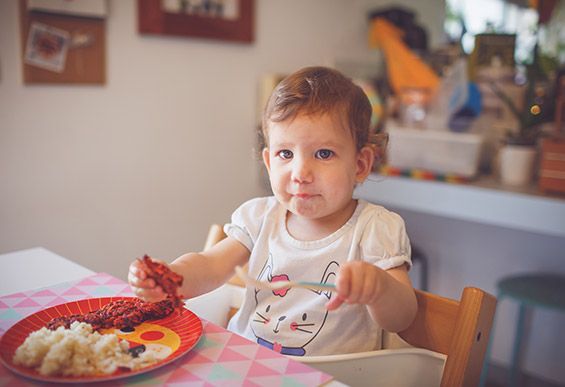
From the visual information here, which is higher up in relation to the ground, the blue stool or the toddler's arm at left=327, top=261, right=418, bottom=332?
the toddler's arm at left=327, top=261, right=418, bottom=332

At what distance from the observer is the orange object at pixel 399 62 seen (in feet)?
7.24

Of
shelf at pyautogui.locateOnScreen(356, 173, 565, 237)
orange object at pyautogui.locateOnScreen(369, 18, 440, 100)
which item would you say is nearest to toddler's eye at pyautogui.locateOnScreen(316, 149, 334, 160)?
shelf at pyautogui.locateOnScreen(356, 173, 565, 237)

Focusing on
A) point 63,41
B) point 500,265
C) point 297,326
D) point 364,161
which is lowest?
point 500,265

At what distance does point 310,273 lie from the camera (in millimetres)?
915

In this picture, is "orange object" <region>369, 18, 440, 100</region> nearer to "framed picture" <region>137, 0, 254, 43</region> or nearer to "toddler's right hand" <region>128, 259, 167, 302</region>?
"framed picture" <region>137, 0, 254, 43</region>

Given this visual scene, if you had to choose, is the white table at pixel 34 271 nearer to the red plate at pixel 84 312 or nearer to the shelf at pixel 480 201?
the red plate at pixel 84 312

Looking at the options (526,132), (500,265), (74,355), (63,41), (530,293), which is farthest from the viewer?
(500,265)

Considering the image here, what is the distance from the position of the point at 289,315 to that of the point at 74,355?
38 centimetres

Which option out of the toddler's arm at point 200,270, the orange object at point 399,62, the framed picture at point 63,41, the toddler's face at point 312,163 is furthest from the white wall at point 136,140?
the toddler's face at point 312,163

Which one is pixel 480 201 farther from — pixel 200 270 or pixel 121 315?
pixel 121 315

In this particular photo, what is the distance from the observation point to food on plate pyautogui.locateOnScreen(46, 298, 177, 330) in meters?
0.70

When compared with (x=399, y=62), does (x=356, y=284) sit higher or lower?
lower

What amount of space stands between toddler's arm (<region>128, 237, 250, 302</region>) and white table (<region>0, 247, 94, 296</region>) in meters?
0.20

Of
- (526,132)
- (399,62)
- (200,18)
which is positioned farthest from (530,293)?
(200,18)
